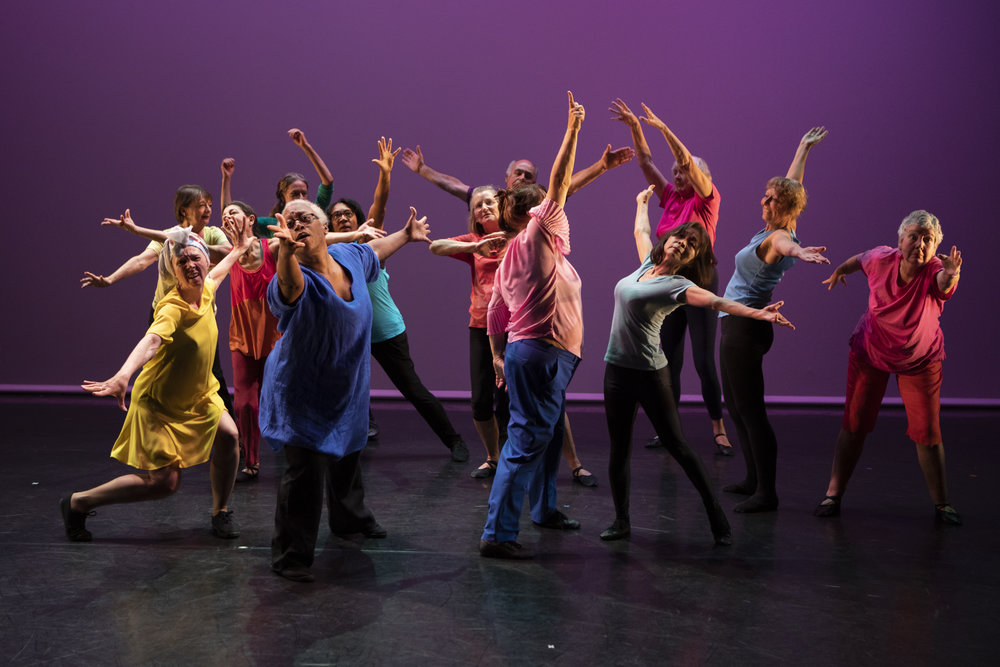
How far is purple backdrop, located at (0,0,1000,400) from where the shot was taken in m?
6.25

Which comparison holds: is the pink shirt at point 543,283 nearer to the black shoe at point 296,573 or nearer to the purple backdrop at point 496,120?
the black shoe at point 296,573

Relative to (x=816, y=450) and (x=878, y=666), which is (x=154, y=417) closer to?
(x=878, y=666)

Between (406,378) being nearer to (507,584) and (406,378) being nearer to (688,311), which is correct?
(688,311)

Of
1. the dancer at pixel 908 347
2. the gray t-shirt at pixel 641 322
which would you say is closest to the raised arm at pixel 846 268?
the dancer at pixel 908 347

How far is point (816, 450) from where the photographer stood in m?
5.02

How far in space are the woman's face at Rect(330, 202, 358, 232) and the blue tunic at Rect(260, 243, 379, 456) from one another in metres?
1.61

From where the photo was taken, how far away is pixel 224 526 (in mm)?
3326

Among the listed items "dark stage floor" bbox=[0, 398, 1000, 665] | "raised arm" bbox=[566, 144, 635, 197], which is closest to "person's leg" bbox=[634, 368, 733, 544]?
"dark stage floor" bbox=[0, 398, 1000, 665]

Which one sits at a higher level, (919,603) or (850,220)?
(850,220)

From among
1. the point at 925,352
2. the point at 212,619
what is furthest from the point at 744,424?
the point at 212,619

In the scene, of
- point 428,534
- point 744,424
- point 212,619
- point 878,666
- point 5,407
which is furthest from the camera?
point 5,407

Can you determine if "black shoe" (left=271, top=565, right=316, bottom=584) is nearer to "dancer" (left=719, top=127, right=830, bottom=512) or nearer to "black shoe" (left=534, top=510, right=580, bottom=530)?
"black shoe" (left=534, top=510, right=580, bottom=530)

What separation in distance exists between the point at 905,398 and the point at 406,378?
238cm

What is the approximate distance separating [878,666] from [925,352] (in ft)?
5.50
